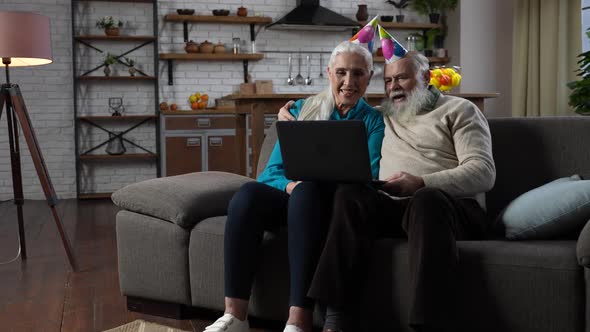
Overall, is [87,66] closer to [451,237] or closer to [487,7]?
[487,7]

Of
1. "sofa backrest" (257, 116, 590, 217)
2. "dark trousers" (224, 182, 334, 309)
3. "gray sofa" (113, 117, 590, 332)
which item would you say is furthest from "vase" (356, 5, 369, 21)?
"dark trousers" (224, 182, 334, 309)

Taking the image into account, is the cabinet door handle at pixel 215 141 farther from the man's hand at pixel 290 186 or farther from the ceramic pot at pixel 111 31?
the man's hand at pixel 290 186

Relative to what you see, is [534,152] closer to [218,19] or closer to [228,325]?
[228,325]

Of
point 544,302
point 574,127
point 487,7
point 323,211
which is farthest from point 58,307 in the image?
point 487,7

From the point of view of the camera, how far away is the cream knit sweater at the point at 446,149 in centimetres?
237

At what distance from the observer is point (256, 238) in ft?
7.73

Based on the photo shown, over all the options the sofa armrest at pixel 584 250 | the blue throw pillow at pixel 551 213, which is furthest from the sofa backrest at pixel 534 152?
the sofa armrest at pixel 584 250

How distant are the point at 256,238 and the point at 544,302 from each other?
35.5 inches

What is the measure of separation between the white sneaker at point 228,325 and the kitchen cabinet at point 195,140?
4483 millimetres

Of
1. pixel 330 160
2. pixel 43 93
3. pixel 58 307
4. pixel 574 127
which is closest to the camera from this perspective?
pixel 330 160

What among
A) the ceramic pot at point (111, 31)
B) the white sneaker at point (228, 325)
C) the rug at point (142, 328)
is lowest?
the rug at point (142, 328)

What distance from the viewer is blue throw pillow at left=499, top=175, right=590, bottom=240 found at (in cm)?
218

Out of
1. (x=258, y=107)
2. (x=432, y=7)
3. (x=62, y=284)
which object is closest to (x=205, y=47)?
(x=432, y=7)

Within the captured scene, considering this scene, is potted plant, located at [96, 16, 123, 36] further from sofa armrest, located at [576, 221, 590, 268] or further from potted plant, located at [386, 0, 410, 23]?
sofa armrest, located at [576, 221, 590, 268]
